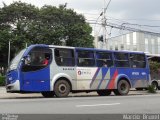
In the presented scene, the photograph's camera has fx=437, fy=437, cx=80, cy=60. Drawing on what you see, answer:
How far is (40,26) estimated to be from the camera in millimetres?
63375

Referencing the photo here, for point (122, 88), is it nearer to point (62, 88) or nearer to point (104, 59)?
point (104, 59)

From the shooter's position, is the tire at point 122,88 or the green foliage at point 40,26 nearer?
the tire at point 122,88

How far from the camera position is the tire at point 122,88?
27.0 metres

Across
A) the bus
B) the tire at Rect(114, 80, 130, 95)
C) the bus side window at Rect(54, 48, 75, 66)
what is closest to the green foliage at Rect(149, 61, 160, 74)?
the bus

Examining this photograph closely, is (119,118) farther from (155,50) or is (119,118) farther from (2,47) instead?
(155,50)

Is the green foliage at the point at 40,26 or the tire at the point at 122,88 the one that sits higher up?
the green foliage at the point at 40,26

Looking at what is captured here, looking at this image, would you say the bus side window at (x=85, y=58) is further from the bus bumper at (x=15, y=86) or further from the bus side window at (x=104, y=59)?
the bus bumper at (x=15, y=86)

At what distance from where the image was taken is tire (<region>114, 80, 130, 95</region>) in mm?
26950

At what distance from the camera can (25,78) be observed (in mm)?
22203

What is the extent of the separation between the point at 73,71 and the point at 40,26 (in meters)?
40.0

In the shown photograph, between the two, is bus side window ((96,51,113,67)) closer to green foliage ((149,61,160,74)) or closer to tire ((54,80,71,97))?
tire ((54,80,71,97))

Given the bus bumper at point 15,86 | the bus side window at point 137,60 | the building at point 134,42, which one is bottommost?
the bus bumper at point 15,86

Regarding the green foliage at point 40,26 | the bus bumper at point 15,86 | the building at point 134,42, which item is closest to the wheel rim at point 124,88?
the bus bumper at point 15,86

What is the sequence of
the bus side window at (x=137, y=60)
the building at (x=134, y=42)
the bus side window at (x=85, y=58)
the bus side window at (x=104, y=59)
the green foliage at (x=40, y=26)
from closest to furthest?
the bus side window at (x=85, y=58), the bus side window at (x=104, y=59), the bus side window at (x=137, y=60), the green foliage at (x=40, y=26), the building at (x=134, y=42)
